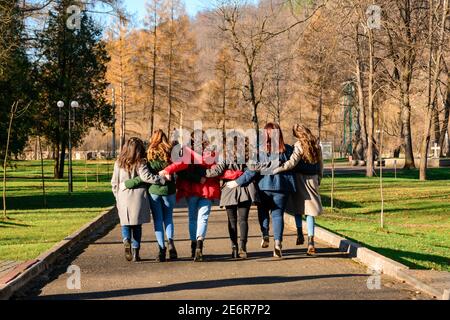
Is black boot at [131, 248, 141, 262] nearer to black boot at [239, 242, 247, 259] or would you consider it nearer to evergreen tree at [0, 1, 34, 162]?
black boot at [239, 242, 247, 259]

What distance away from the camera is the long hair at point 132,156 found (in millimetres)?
11992

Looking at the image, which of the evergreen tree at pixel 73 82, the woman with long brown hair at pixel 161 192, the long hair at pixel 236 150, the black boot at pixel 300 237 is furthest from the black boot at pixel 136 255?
the evergreen tree at pixel 73 82

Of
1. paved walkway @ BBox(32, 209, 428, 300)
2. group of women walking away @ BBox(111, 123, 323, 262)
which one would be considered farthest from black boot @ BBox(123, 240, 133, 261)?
paved walkway @ BBox(32, 209, 428, 300)

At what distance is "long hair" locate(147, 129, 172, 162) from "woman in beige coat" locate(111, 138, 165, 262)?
0.42ft

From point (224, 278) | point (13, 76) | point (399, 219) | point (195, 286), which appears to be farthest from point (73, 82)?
point (195, 286)

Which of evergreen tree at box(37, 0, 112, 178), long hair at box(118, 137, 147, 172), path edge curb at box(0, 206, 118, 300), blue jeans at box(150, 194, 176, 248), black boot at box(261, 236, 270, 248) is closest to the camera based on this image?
path edge curb at box(0, 206, 118, 300)

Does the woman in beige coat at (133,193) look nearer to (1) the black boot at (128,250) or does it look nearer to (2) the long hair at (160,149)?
(1) the black boot at (128,250)

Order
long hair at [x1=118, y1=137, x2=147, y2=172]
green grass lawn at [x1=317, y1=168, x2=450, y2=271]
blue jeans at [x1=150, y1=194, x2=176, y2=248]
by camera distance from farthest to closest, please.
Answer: green grass lawn at [x1=317, y1=168, x2=450, y2=271] < blue jeans at [x1=150, y1=194, x2=176, y2=248] < long hair at [x1=118, y1=137, x2=147, y2=172]

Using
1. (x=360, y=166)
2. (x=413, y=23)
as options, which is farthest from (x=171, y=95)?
(x=413, y=23)

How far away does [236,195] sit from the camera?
1207 cm

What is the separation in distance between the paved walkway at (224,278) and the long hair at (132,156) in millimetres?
1492

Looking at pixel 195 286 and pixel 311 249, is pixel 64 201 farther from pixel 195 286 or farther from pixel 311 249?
pixel 195 286

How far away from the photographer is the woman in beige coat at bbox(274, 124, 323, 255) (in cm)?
1261
